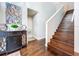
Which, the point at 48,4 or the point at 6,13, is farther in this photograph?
the point at 48,4

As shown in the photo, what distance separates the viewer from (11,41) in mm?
1402

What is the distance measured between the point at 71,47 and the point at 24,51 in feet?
2.10

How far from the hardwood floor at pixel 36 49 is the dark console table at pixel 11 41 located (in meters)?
0.07

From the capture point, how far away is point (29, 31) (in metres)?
1.45

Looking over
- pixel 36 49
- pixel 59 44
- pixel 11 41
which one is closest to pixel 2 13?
pixel 11 41

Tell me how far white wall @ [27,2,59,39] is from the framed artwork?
0.16 m

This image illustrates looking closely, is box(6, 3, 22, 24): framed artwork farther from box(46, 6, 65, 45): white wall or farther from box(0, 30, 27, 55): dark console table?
box(46, 6, 65, 45): white wall

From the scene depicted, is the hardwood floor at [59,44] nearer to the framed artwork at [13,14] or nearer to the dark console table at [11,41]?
the dark console table at [11,41]

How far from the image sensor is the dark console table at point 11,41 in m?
1.36

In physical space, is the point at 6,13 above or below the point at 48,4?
below

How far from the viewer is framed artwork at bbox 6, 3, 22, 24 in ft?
4.48

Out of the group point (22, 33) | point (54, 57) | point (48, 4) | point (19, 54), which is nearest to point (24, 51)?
point (19, 54)

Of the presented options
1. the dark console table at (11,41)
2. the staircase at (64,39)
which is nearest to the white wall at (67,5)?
the staircase at (64,39)

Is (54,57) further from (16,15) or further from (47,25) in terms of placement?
(16,15)
